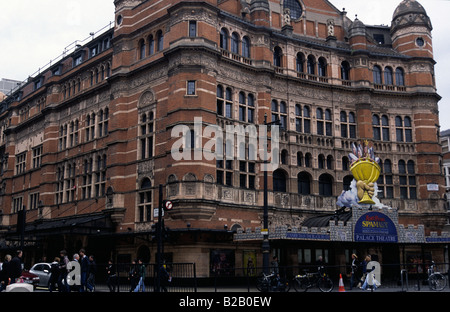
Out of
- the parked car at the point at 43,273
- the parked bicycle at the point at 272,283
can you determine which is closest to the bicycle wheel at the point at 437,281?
the parked bicycle at the point at 272,283

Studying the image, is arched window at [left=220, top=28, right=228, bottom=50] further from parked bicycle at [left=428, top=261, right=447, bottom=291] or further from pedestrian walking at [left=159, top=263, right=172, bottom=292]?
parked bicycle at [left=428, top=261, right=447, bottom=291]

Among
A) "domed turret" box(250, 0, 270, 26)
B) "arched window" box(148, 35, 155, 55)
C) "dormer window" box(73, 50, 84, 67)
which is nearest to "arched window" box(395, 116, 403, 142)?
"domed turret" box(250, 0, 270, 26)

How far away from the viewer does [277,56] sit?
42.0m

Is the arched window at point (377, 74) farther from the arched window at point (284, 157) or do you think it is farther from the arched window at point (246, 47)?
the arched window at point (246, 47)

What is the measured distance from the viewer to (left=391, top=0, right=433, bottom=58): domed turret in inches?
1838

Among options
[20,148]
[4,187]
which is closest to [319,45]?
[20,148]

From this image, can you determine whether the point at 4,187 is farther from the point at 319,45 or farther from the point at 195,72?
the point at 319,45

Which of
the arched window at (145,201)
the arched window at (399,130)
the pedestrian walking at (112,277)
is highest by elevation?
the arched window at (399,130)

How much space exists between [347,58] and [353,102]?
13.8 ft

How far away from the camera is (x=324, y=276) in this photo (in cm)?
2511

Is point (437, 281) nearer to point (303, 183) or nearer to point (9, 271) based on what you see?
point (303, 183)

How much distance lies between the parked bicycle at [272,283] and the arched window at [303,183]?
1592 centimetres

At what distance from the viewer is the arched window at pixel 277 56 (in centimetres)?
4175

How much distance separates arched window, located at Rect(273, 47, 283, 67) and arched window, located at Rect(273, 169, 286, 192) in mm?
9220
